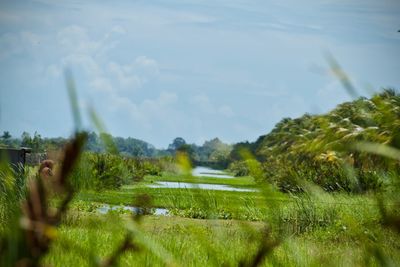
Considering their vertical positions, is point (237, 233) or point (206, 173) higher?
point (206, 173)

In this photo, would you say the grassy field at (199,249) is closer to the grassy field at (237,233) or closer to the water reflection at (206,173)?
the grassy field at (237,233)

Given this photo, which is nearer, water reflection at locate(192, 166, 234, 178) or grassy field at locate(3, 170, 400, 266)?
grassy field at locate(3, 170, 400, 266)

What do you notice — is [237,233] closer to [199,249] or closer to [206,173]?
[199,249]

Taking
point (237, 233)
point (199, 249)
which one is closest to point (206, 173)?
point (237, 233)

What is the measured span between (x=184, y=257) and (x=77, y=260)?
93 cm

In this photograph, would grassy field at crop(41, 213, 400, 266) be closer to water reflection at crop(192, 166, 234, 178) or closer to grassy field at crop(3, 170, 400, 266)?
grassy field at crop(3, 170, 400, 266)

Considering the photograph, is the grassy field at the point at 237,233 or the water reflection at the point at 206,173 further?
the water reflection at the point at 206,173

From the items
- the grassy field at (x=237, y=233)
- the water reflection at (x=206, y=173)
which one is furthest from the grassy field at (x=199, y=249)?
the water reflection at (x=206, y=173)

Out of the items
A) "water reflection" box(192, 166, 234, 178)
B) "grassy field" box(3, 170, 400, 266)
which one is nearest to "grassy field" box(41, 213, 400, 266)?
"grassy field" box(3, 170, 400, 266)

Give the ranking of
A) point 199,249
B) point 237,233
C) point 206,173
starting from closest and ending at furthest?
point 199,249
point 237,233
point 206,173

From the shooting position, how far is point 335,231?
11484mm

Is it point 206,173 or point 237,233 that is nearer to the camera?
point 237,233

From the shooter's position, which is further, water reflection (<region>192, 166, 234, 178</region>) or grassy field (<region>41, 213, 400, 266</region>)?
water reflection (<region>192, 166, 234, 178</region>)

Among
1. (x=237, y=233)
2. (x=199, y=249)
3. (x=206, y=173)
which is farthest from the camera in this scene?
(x=206, y=173)
